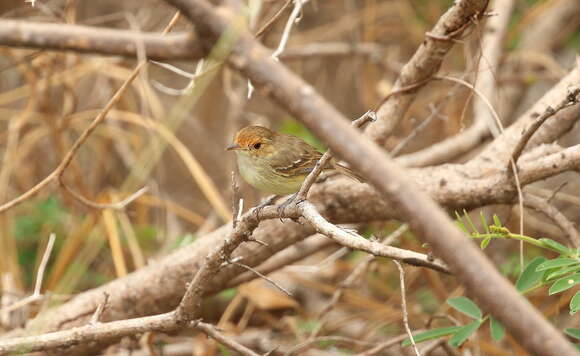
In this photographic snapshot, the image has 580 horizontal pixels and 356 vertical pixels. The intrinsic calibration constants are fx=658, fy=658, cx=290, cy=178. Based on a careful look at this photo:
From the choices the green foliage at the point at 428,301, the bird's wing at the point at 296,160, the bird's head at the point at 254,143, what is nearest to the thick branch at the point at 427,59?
the bird's wing at the point at 296,160

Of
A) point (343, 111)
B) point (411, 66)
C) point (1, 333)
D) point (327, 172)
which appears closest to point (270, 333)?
point (327, 172)

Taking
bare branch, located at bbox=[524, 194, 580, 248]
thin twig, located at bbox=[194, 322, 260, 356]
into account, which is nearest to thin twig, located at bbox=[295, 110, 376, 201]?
thin twig, located at bbox=[194, 322, 260, 356]

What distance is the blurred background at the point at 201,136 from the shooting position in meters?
3.82

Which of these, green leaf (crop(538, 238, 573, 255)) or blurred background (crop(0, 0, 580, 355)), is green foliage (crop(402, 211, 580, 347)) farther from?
blurred background (crop(0, 0, 580, 355))

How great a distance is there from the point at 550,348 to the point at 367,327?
283 centimetres

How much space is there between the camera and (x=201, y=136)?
209 inches

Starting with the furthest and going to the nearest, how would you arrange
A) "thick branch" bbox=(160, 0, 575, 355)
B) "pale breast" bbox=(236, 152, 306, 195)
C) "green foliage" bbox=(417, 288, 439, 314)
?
"green foliage" bbox=(417, 288, 439, 314) → "pale breast" bbox=(236, 152, 306, 195) → "thick branch" bbox=(160, 0, 575, 355)

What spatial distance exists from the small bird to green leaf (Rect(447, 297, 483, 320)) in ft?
4.36

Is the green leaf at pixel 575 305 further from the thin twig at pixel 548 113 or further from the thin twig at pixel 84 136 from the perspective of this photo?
the thin twig at pixel 84 136

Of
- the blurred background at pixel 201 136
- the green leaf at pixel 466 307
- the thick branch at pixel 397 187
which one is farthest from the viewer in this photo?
the blurred background at pixel 201 136

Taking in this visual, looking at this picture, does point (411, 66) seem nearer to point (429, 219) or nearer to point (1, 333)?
point (429, 219)

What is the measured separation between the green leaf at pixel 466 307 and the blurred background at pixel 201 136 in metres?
0.82

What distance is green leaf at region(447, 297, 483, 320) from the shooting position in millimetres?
2148

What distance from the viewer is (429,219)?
1106 millimetres
